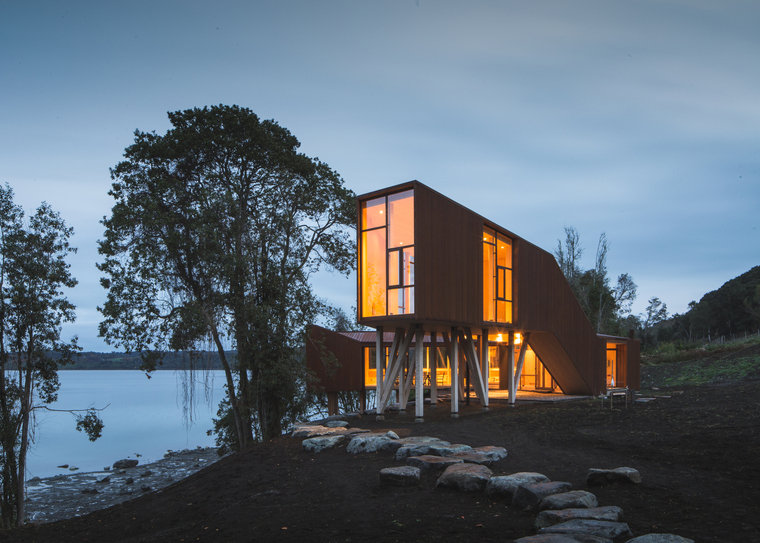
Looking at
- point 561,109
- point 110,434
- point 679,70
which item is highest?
point 561,109

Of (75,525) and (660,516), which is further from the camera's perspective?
(75,525)

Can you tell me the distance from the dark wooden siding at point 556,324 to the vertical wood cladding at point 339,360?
6.35 meters

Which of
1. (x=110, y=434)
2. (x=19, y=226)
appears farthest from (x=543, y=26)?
(x=110, y=434)

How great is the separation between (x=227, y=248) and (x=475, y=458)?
10.0 m

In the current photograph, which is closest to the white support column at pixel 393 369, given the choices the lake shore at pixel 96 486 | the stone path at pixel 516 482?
the stone path at pixel 516 482

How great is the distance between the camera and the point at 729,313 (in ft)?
162

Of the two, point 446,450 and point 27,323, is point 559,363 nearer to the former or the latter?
point 446,450

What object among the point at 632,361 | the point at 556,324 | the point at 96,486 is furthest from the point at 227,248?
the point at 632,361

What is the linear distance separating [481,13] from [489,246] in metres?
6.13

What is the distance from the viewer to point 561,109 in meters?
87.9

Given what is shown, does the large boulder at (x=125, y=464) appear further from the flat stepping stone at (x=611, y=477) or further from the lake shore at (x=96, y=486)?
the flat stepping stone at (x=611, y=477)

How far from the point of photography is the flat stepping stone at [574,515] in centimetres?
457

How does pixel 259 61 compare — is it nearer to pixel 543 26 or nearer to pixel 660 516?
pixel 543 26

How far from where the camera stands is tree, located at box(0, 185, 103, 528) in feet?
43.3
